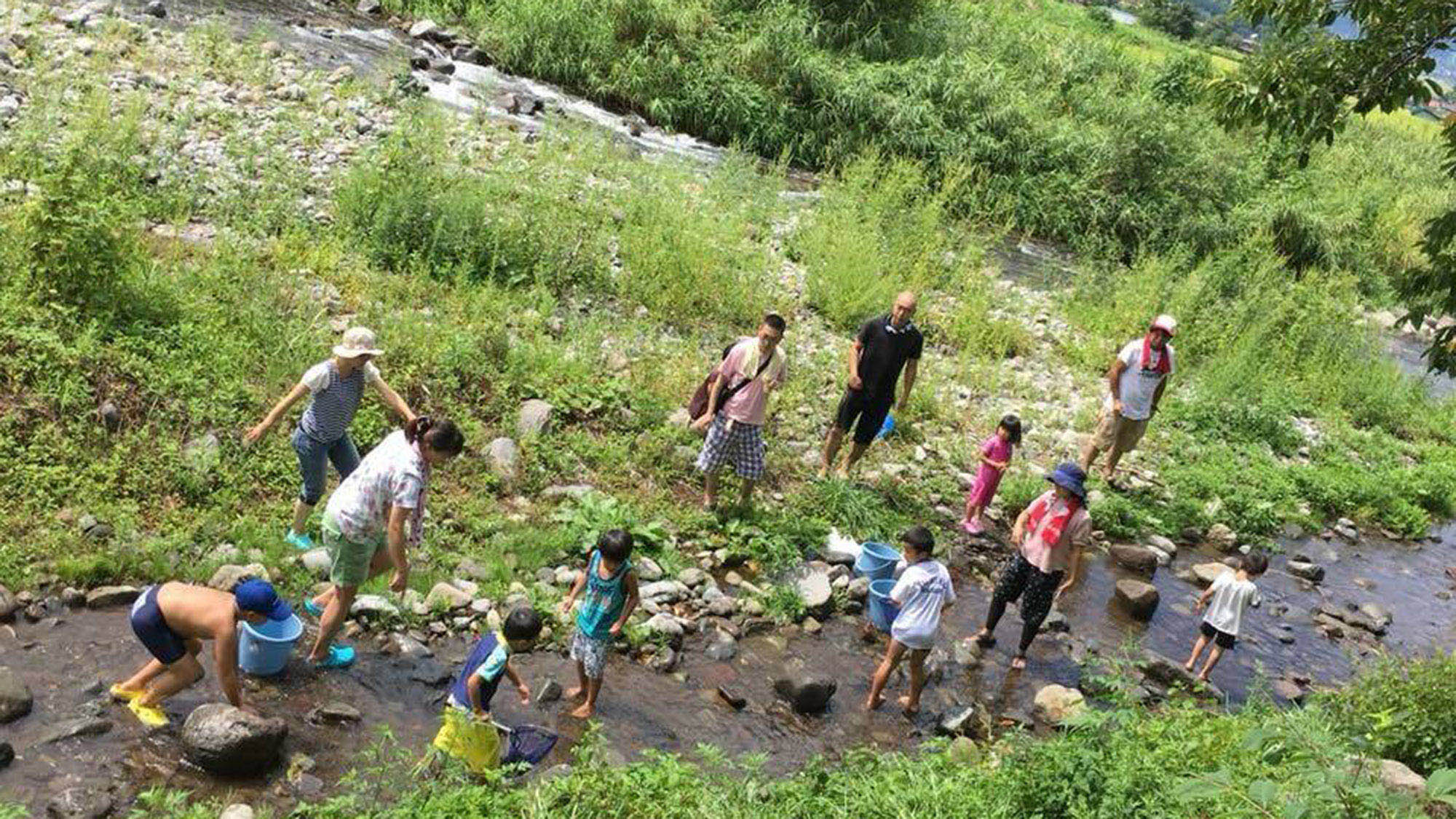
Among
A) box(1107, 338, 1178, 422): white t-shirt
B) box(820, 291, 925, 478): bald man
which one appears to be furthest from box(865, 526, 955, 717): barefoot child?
box(1107, 338, 1178, 422): white t-shirt

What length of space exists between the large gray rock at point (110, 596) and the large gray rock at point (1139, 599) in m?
7.78

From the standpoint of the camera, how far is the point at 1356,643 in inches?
397

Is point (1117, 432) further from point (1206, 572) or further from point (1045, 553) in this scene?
point (1045, 553)

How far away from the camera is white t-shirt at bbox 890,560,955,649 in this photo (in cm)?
709

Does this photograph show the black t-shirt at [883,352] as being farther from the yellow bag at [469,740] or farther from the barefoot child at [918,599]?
the yellow bag at [469,740]

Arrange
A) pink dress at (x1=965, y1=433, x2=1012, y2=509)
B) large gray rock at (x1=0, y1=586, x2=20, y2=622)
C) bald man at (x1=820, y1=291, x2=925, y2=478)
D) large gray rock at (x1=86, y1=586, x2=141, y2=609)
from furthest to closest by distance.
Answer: pink dress at (x1=965, y1=433, x2=1012, y2=509) → bald man at (x1=820, y1=291, x2=925, y2=478) → large gray rock at (x1=86, y1=586, x2=141, y2=609) → large gray rock at (x1=0, y1=586, x2=20, y2=622)

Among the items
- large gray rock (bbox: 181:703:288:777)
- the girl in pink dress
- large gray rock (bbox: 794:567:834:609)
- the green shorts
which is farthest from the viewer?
the girl in pink dress

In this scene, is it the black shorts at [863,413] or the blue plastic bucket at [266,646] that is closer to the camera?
the blue plastic bucket at [266,646]

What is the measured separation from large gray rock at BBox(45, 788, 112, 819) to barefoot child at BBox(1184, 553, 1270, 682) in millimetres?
7443

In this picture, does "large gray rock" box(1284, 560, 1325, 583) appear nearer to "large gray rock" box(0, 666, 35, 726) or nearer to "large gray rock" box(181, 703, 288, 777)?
"large gray rock" box(181, 703, 288, 777)

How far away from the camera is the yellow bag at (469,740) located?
5.57 meters

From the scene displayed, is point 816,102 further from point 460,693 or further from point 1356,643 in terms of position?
point 460,693

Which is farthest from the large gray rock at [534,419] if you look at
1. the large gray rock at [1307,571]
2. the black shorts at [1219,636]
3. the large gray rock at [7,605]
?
the large gray rock at [1307,571]

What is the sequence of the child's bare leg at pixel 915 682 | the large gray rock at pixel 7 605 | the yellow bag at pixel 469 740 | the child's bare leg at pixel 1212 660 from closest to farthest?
the yellow bag at pixel 469 740
the large gray rock at pixel 7 605
the child's bare leg at pixel 915 682
the child's bare leg at pixel 1212 660
